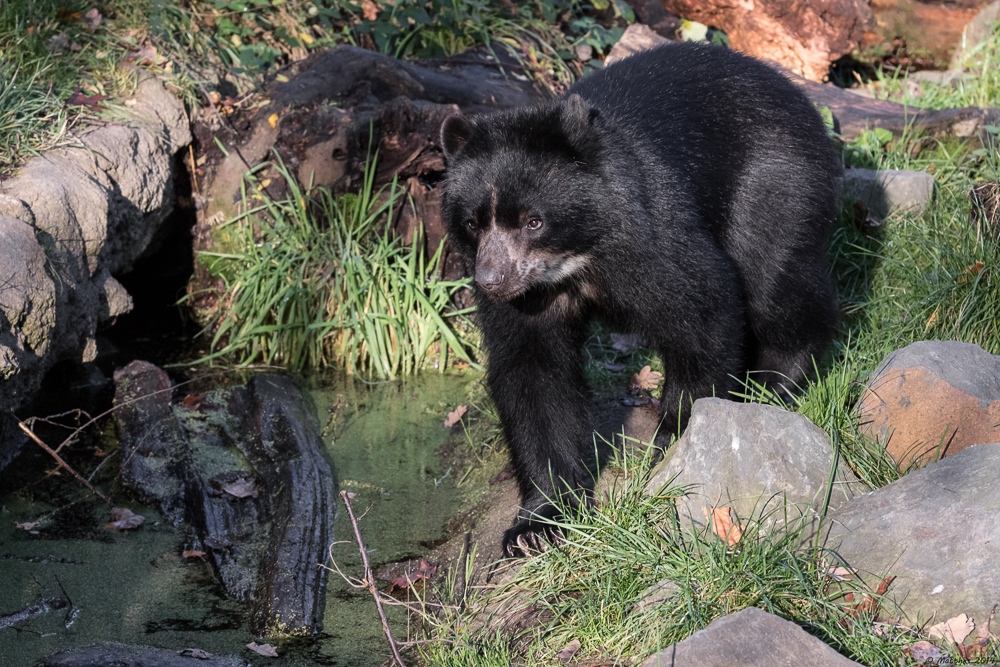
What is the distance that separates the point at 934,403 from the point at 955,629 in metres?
0.98

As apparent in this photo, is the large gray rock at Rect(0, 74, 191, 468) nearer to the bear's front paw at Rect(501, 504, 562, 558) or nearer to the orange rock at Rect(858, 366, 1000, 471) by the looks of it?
the bear's front paw at Rect(501, 504, 562, 558)

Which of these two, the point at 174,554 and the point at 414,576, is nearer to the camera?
the point at 414,576

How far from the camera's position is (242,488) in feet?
14.8

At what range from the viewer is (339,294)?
584 centimetres

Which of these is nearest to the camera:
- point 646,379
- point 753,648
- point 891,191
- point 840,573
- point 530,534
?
point 753,648

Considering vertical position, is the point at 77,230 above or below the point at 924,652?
above

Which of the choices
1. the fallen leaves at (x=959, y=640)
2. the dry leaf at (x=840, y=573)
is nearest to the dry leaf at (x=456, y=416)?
the dry leaf at (x=840, y=573)

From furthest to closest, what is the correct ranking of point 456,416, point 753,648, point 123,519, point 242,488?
1. point 456,416
2. point 242,488
3. point 123,519
4. point 753,648

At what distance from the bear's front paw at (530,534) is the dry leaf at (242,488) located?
Result: 4.62 feet

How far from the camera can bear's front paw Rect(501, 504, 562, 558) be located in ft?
11.9

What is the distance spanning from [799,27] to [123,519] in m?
6.58

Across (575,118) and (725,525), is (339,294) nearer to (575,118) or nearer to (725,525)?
(575,118)

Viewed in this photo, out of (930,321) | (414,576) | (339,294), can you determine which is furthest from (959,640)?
(339,294)

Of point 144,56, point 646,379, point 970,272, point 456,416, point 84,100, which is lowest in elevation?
point 456,416
